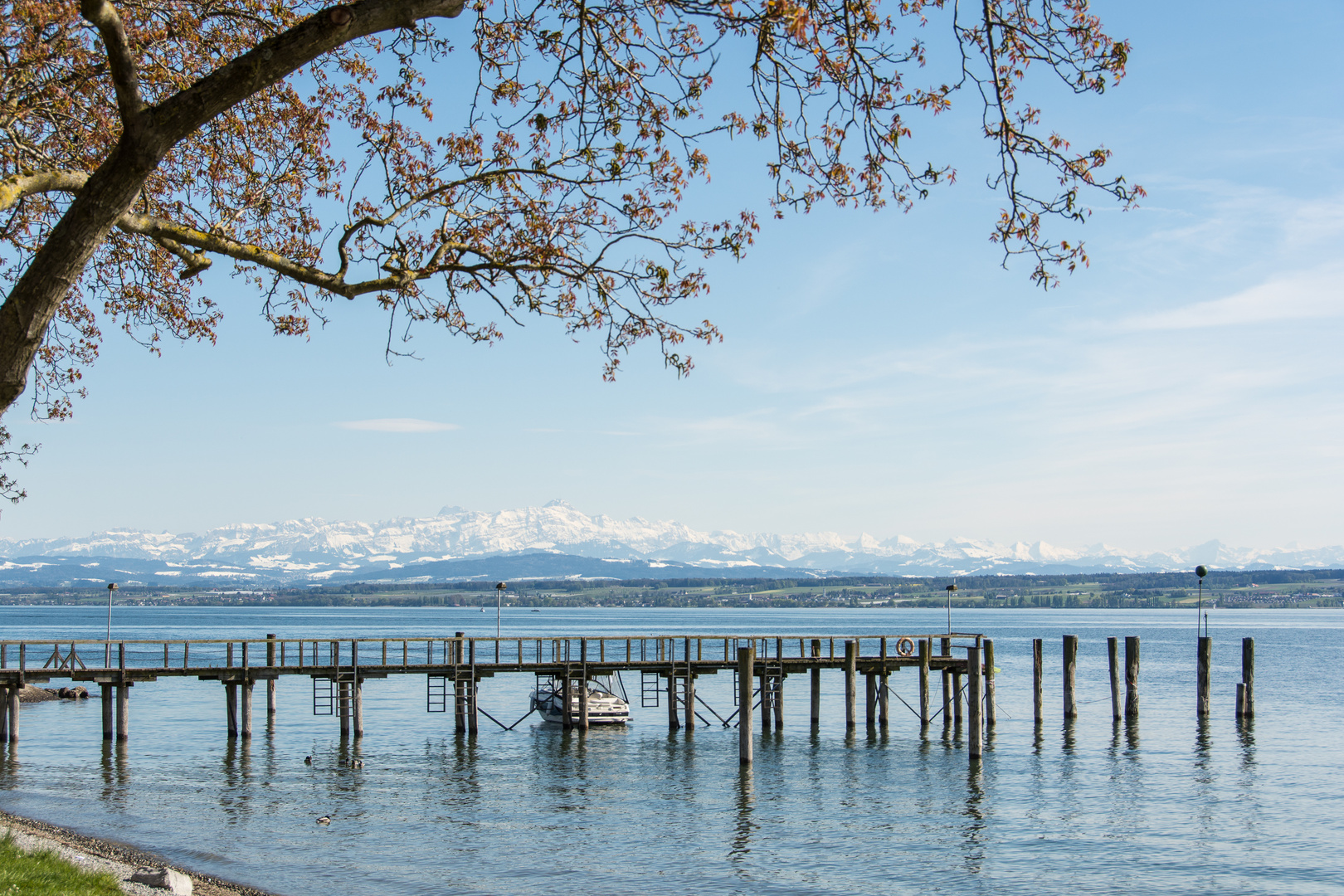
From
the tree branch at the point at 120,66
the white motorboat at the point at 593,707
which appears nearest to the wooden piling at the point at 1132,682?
the white motorboat at the point at 593,707

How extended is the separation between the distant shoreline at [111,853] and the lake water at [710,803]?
88cm

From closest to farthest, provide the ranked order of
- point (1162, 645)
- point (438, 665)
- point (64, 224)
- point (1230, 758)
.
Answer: point (64, 224), point (1230, 758), point (438, 665), point (1162, 645)

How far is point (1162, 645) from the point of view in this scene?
451ft

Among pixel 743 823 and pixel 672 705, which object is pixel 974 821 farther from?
pixel 672 705

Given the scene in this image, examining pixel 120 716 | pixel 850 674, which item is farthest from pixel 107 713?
pixel 850 674

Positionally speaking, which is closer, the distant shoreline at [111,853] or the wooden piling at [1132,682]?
the distant shoreline at [111,853]

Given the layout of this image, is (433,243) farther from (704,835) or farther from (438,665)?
(438,665)

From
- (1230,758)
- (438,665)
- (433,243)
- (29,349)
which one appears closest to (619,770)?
(438,665)

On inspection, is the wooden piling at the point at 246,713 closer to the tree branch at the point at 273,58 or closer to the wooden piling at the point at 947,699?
the wooden piling at the point at 947,699

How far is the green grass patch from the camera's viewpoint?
14859mm

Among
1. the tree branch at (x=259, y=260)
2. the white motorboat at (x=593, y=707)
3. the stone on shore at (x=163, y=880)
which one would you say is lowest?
the white motorboat at (x=593, y=707)

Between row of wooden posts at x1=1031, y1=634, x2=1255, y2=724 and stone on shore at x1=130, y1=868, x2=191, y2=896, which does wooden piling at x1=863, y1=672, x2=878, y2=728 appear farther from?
stone on shore at x1=130, y1=868, x2=191, y2=896

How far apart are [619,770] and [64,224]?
35132mm

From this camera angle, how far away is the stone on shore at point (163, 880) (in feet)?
61.2
